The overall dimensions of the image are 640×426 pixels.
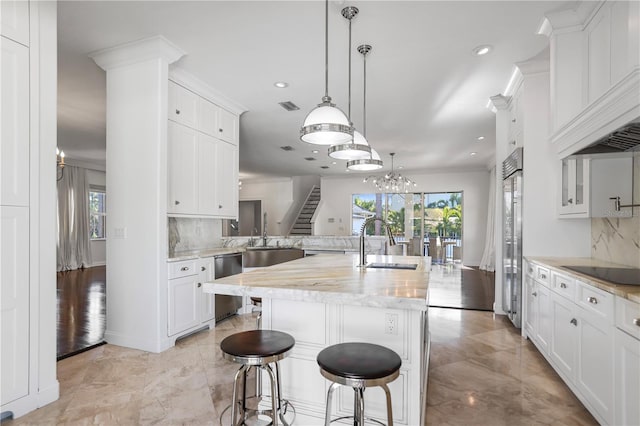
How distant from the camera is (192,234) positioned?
4.42 meters

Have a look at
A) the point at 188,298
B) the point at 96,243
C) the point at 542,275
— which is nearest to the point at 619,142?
the point at 542,275

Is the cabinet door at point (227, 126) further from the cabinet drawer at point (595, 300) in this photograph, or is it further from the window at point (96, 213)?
the window at point (96, 213)

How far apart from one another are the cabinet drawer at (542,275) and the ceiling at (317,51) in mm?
2000

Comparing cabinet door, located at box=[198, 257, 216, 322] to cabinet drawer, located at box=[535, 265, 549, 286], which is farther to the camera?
cabinet door, located at box=[198, 257, 216, 322]

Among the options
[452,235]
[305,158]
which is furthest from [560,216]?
[452,235]

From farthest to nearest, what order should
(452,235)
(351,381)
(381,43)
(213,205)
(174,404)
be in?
1. (452,235)
2. (213,205)
3. (381,43)
4. (174,404)
5. (351,381)

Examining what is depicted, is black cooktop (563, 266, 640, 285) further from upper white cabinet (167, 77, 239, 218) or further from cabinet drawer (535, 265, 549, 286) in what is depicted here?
upper white cabinet (167, 77, 239, 218)

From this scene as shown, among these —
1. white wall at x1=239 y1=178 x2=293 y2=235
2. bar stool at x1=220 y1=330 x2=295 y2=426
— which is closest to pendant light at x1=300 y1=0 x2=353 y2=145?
bar stool at x1=220 y1=330 x2=295 y2=426

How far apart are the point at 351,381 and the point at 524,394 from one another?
72.5 inches

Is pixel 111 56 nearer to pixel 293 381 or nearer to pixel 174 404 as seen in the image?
pixel 174 404

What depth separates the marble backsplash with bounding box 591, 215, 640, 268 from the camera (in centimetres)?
259

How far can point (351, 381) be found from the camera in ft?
4.32

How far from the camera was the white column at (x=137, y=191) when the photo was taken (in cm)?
318

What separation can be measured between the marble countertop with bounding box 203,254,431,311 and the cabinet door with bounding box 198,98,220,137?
8.01ft
